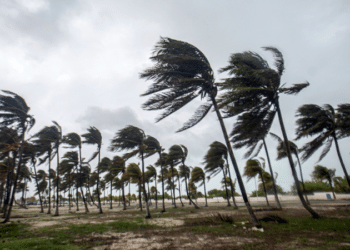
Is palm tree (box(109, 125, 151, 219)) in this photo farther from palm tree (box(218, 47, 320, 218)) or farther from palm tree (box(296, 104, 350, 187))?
palm tree (box(296, 104, 350, 187))

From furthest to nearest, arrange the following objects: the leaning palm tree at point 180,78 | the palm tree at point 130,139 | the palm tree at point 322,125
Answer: the palm tree at point 130,139, the palm tree at point 322,125, the leaning palm tree at point 180,78

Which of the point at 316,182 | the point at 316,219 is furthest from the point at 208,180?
the point at 316,219

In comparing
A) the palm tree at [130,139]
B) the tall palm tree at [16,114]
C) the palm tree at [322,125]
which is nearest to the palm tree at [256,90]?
the palm tree at [322,125]

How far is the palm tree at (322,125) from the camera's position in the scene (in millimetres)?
14067

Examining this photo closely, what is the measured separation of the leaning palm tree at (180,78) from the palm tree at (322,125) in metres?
9.12

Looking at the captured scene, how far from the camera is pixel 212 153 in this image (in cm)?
2789

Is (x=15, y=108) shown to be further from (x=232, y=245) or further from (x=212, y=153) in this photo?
(x=212, y=153)

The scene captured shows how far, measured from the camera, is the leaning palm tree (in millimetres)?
9914

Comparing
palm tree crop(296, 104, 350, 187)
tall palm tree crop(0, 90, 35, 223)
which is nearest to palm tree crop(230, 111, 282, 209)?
palm tree crop(296, 104, 350, 187)

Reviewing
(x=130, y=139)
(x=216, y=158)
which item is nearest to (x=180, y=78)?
(x=130, y=139)

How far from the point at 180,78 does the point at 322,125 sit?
1420 centimetres

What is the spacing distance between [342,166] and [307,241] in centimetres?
1273

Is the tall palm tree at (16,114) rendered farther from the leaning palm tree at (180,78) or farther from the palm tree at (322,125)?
the palm tree at (322,125)

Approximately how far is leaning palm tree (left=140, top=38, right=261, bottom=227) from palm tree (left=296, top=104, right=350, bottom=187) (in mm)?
9116
